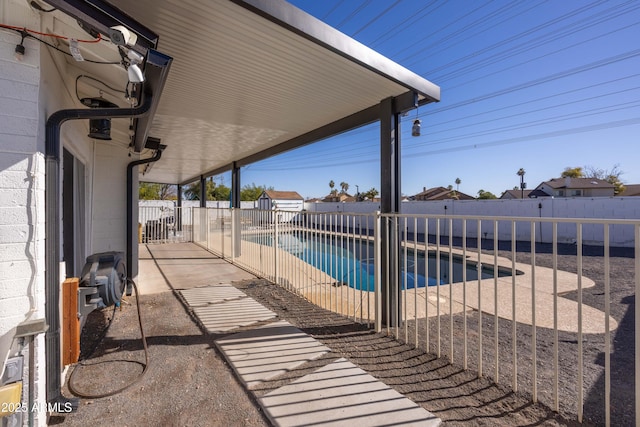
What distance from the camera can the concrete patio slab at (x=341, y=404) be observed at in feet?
6.69

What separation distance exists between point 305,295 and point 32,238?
3.61 m

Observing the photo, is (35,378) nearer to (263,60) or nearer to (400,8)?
(263,60)

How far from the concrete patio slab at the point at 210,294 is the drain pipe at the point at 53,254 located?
240cm

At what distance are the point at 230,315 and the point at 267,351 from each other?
122cm

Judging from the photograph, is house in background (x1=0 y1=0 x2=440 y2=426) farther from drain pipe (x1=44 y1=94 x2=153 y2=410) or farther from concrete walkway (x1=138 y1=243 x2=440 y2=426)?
concrete walkway (x1=138 y1=243 x2=440 y2=426)

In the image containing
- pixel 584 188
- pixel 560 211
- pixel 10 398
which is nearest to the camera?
pixel 10 398

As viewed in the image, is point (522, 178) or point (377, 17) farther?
point (522, 178)

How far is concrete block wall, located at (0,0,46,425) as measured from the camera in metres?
1.78

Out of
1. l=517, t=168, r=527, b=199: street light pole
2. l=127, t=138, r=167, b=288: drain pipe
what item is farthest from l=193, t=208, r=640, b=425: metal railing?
l=517, t=168, r=527, b=199: street light pole

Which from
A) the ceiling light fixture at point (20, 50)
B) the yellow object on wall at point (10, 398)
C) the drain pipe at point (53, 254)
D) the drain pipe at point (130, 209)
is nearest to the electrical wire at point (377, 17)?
the drain pipe at point (130, 209)

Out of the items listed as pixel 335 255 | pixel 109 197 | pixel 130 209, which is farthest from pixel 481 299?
pixel 109 197

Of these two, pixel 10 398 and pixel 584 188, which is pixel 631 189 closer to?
pixel 584 188

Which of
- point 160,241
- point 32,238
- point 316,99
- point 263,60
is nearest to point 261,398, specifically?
point 32,238

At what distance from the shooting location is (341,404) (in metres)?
2.22
